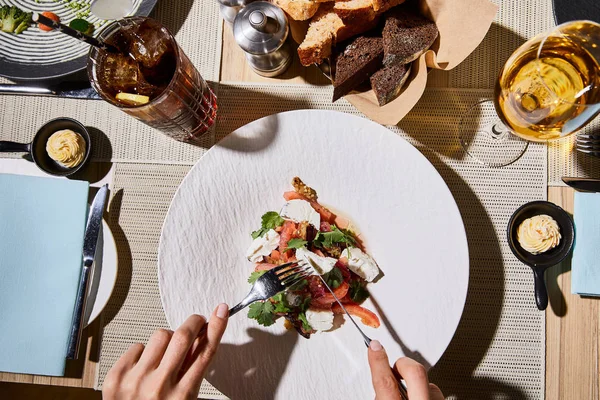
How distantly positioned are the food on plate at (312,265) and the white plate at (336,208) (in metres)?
0.04

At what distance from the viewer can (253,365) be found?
3.38 feet

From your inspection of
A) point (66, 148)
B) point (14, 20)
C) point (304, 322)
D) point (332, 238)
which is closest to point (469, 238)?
point (332, 238)

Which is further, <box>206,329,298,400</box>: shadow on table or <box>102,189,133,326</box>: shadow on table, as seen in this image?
<box>102,189,133,326</box>: shadow on table

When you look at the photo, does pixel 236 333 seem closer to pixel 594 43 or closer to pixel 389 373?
pixel 389 373

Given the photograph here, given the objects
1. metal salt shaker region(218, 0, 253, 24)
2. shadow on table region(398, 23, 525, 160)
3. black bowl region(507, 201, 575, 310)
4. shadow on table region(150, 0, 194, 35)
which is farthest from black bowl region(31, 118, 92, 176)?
black bowl region(507, 201, 575, 310)

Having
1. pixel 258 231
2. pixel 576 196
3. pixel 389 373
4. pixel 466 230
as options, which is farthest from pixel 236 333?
pixel 576 196

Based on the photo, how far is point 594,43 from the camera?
0.87 metres

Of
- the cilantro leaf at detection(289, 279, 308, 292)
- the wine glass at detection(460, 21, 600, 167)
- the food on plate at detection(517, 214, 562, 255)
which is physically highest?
the wine glass at detection(460, 21, 600, 167)

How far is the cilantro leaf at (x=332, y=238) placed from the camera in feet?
3.36

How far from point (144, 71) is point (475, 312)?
3.13 feet

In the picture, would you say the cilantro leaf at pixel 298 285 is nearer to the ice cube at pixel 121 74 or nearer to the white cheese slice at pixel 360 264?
the white cheese slice at pixel 360 264

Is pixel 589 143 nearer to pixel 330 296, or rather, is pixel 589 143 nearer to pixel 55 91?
pixel 330 296

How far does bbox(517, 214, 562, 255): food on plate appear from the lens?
1025 millimetres

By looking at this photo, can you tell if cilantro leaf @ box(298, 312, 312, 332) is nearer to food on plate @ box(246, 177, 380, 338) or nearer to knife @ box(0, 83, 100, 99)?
food on plate @ box(246, 177, 380, 338)
